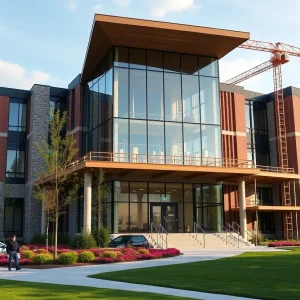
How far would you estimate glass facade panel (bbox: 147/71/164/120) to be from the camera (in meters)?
32.9

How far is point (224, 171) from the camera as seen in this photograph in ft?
102

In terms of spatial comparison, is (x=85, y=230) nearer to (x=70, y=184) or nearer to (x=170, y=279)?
(x=70, y=184)

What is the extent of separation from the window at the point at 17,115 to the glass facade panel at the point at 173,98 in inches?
648

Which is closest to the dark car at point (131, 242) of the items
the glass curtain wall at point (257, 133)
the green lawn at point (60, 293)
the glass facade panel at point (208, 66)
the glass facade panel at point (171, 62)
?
the green lawn at point (60, 293)

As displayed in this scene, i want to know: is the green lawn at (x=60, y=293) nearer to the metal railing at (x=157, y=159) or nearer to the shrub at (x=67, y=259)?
the shrub at (x=67, y=259)

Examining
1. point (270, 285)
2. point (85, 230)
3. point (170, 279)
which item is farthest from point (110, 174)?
point (270, 285)

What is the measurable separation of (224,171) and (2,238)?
21.1 meters

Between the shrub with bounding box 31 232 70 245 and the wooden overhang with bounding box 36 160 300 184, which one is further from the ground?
the wooden overhang with bounding box 36 160 300 184

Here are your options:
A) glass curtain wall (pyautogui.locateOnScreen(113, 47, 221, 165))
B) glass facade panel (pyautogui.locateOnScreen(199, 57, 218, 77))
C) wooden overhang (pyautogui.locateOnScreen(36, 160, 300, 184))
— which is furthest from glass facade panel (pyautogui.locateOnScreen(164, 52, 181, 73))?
wooden overhang (pyautogui.locateOnScreen(36, 160, 300, 184))

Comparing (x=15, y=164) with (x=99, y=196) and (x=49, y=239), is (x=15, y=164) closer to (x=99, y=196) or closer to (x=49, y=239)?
(x=49, y=239)

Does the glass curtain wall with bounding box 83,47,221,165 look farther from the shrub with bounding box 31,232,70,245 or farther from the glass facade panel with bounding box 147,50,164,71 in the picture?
the shrub with bounding box 31,232,70,245

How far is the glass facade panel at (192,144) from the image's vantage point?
33000 millimetres

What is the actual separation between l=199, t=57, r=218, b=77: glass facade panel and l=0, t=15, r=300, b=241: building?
91 mm

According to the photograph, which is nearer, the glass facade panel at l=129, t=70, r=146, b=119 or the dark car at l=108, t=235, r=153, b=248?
the dark car at l=108, t=235, r=153, b=248
